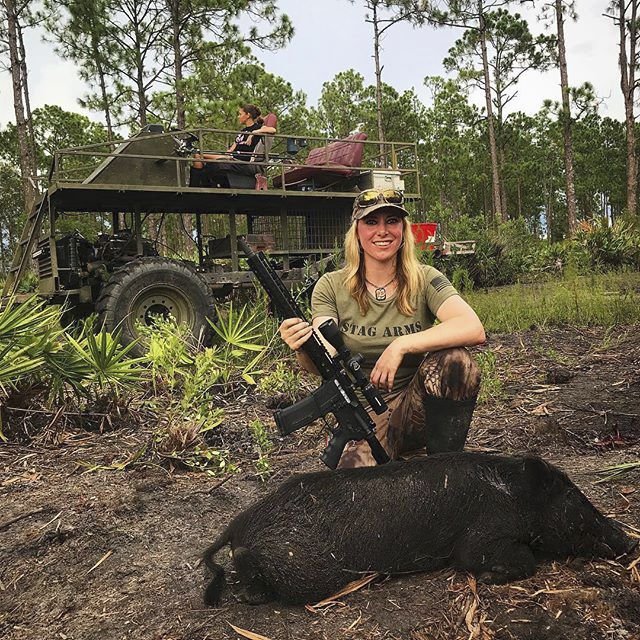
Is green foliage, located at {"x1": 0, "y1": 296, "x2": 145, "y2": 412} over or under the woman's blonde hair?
under

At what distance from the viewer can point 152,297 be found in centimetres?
686

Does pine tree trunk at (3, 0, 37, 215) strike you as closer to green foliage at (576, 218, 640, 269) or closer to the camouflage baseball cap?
green foliage at (576, 218, 640, 269)

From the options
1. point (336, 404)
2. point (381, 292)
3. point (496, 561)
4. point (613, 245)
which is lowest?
point (496, 561)

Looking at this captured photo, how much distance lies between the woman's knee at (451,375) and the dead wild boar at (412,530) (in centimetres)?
51

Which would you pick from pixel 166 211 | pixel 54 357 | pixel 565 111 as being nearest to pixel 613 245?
pixel 166 211

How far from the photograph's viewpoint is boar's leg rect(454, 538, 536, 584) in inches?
78.0

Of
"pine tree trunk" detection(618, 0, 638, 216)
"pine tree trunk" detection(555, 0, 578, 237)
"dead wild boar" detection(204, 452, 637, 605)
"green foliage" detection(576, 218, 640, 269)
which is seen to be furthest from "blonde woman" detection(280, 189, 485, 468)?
"pine tree trunk" detection(618, 0, 638, 216)

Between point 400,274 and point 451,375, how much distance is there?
0.58 metres

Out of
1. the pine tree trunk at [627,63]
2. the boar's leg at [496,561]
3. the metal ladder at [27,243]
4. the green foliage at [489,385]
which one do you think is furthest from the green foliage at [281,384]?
the pine tree trunk at [627,63]

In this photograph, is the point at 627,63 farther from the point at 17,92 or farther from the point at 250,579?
the point at 250,579

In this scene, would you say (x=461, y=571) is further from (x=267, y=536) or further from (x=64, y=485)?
(x=64, y=485)

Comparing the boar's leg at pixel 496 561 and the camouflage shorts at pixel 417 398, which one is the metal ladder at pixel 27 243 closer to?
the camouflage shorts at pixel 417 398

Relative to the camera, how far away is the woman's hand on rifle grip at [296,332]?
2551mm

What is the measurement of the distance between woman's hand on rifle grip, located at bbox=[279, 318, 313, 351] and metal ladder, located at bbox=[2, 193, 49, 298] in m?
5.49
